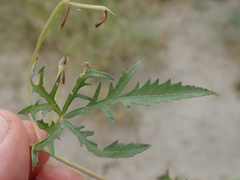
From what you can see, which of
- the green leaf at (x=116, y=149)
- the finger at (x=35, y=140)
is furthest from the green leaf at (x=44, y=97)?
the finger at (x=35, y=140)

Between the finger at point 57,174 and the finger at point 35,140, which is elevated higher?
the finger at point 35,140

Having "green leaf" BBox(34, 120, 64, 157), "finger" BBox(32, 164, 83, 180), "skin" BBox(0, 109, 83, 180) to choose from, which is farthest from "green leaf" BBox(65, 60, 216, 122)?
"finger" BBox(32, 164, 83, 180)

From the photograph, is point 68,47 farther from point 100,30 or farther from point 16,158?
point 16,158

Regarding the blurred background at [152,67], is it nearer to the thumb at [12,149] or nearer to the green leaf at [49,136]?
the thumb at [12,149]

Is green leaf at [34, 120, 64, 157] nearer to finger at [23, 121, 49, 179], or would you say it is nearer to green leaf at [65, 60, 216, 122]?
green leaf at [65, 60, 216, 122]

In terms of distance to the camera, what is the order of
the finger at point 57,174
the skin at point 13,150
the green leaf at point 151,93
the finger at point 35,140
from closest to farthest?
the green leaf at point 151,93, the skin at point 13,150, the finger at point 35,140, the finger at point 57,174

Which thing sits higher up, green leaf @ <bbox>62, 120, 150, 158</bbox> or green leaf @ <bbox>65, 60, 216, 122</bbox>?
green leaf @ <bbox>65, 60, 216, 122</bbox>

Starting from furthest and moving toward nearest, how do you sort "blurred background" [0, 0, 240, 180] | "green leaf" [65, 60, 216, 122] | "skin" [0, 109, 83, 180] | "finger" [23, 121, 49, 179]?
"blurred background" [0, 0, 240, 180] → "finger" [23, 121, 49, 179] → "skin" [0, 109, 83, 180] → "green leaf" [65, 60, 216, 122]
